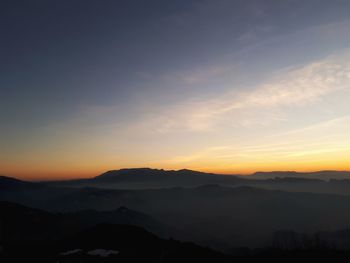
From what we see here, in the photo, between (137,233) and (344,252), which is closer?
(344,252)

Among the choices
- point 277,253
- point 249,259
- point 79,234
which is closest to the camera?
point 249,259

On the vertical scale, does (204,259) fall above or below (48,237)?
above

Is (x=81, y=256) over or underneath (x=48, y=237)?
over

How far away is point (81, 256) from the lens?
44.5 meters

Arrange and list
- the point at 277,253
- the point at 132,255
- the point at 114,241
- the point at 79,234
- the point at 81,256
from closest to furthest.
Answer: the point at 81,256
the point at 132,255
the point at 277,253
the point at 114,241
the point at 79,234

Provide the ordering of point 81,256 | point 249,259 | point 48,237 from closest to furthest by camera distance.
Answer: point 81,256 < point 249,259 < point 48,237

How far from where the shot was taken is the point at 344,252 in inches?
2154

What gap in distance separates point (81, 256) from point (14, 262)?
18421 mm

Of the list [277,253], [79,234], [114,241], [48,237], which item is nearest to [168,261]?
[277,253]

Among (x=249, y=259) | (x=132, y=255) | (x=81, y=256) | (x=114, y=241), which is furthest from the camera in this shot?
(x=114, y=241)

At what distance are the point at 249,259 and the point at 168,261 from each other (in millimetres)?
12144

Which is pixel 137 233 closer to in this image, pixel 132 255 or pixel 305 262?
pixel 132 255

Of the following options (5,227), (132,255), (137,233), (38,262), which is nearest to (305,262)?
(132,255)

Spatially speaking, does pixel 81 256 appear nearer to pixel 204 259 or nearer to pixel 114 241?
pixel 204 259
